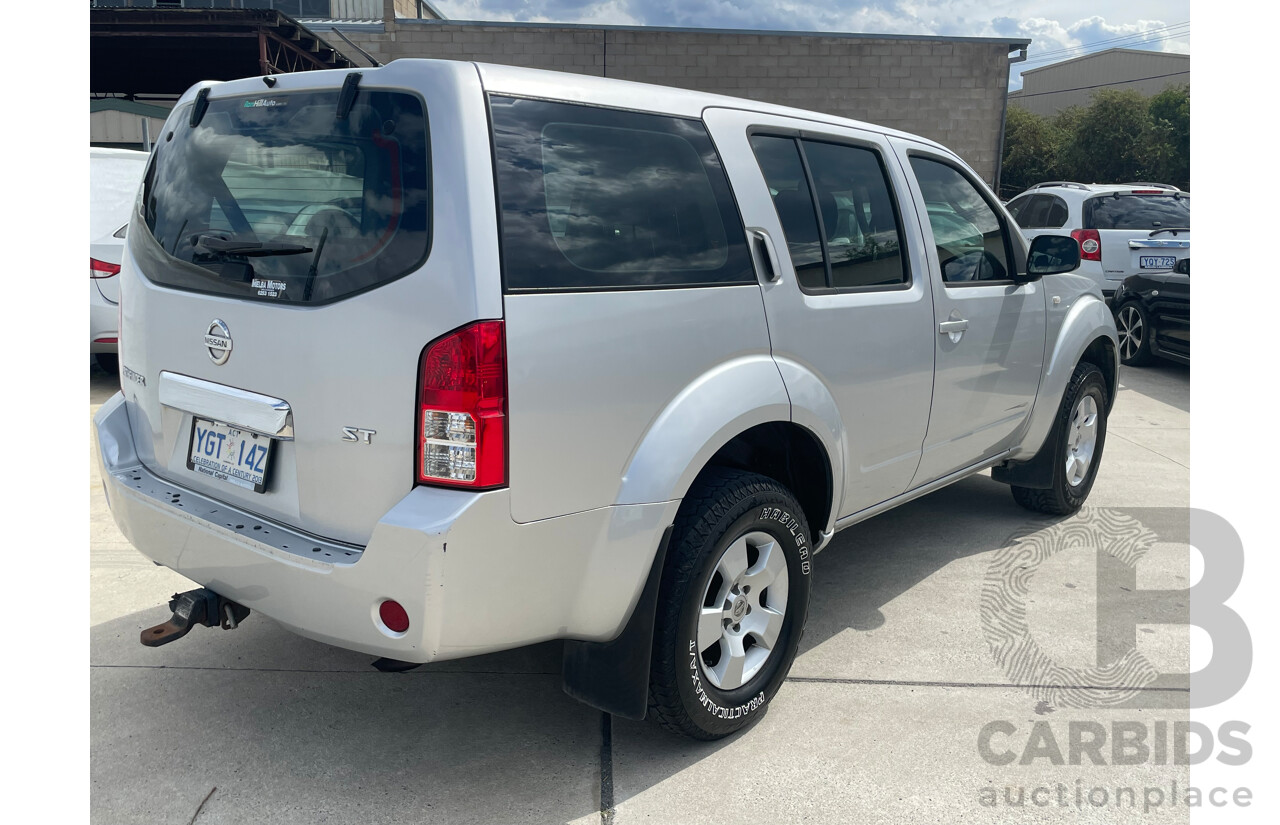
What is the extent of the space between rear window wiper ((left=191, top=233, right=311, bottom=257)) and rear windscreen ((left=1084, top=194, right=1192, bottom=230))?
10.6m

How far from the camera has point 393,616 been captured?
2303 mm

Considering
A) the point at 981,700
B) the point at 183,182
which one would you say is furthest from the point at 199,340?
the point at 981,700

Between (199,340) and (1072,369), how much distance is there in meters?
3.99

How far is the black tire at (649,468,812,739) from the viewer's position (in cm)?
267

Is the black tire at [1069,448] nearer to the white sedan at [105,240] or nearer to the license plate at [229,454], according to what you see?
the license plate at [229,454]

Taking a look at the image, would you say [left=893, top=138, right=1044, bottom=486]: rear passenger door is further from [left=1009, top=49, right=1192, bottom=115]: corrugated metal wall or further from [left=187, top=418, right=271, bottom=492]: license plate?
[left=1009, top=49, right=1192, bottom=115]: corrugated metal wall

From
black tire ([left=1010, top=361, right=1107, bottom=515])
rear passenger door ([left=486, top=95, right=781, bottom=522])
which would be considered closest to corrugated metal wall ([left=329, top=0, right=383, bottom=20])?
black tire ([left=1010, top=361, right=1107, bottom=515])

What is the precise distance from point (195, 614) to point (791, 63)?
23.1m

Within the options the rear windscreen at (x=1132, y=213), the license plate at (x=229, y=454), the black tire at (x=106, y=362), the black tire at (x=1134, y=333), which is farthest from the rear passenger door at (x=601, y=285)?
the rear windscreen at (x=1132, y=213)

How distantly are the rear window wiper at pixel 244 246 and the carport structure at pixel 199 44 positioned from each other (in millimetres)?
13203

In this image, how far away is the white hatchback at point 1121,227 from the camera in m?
10.7

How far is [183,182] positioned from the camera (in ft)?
9.37

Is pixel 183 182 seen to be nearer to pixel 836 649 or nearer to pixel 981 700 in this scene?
pixel 836 649

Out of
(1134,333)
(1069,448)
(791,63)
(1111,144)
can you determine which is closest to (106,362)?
(1069,448)
